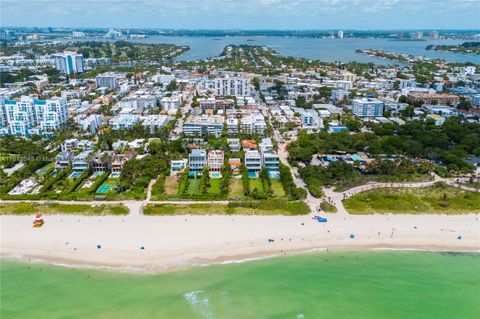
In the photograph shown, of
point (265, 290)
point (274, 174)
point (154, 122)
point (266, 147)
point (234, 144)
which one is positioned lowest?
point (265, 290)

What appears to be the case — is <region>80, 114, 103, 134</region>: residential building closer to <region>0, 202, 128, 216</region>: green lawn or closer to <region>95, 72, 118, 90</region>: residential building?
<region>0, 202, 128, 216</region>: green lawn

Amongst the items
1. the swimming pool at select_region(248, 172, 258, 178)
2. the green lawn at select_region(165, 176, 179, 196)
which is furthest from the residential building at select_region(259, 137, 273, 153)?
the green lawn at select_region(165, 176, 179, 196)

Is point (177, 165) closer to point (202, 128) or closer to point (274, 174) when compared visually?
point (274, 174)

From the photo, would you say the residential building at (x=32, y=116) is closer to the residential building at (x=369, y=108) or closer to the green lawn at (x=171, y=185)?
the green lawn at (x=171, y=185)

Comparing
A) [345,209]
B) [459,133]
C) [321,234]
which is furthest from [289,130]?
[321,234]

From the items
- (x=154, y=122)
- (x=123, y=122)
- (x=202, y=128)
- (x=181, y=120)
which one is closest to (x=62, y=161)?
(x=123, y=122)

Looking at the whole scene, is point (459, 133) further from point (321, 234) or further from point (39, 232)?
point (39, 232)

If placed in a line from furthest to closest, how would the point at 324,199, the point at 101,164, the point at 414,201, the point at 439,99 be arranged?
the point at 439,99
the point at 101,164
the point at 324,199
the point at 414,201
